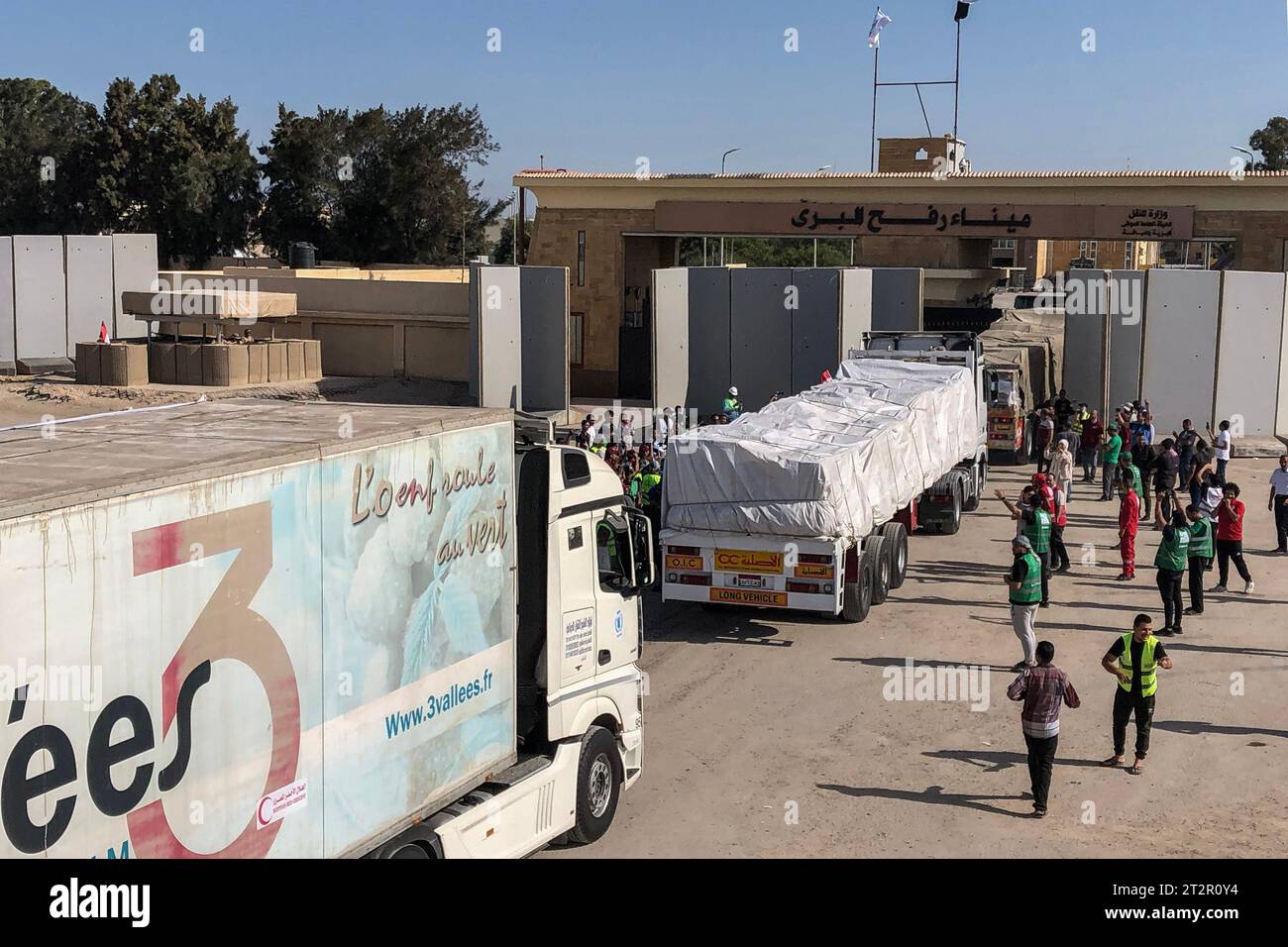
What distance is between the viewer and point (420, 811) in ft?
26.5

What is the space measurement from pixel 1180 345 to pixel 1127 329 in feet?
4.16

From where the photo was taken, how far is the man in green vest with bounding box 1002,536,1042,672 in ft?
45.3

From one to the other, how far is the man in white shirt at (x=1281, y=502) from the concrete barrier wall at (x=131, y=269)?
3399cm

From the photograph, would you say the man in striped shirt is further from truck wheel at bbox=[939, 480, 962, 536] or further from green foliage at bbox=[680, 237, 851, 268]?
green foliage at bbox=[680, 237, 851, 268]

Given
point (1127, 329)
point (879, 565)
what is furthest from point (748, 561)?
point (1127, 329)

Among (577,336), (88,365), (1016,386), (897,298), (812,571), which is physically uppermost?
(897,298)

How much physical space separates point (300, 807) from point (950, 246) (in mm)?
46219

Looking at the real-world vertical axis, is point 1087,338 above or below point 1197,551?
above

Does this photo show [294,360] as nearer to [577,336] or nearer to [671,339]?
[577,336]

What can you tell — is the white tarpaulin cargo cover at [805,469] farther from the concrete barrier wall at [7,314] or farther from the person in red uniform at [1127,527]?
the concrete barrier wall at [7,314]

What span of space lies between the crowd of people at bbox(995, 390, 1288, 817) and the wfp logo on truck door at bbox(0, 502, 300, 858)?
6.12 m

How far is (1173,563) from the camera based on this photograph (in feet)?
51.1

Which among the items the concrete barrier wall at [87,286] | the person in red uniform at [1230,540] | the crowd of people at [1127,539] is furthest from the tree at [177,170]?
the person in red uniform at [1230,540]

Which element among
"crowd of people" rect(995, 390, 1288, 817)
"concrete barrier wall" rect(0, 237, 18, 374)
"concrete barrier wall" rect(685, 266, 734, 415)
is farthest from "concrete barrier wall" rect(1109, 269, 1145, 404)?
"concrete barrier wall" rect(0, 237, 18, 374)
